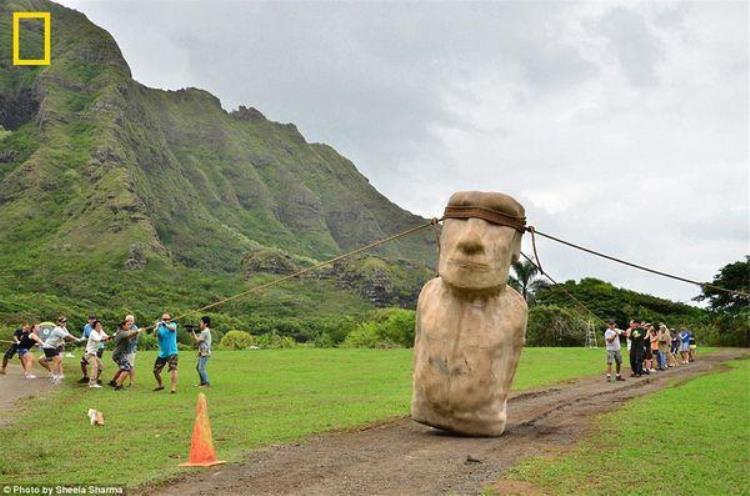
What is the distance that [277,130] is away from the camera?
610 feet

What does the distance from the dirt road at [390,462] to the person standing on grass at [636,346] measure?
1050cm

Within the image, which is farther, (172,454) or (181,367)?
(181,367)

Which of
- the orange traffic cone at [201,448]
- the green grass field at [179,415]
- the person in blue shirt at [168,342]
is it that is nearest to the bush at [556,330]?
the green grass field at [179,415]

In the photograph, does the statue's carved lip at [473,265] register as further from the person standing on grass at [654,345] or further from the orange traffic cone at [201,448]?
the person standing on grass at [654,345]

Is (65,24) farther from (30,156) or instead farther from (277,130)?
(277,130)

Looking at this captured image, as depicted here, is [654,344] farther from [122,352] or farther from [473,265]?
[473,265]

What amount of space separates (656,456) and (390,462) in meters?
3.63

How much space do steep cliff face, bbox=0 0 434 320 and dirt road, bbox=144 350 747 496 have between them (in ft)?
235

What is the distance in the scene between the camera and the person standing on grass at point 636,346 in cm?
2475

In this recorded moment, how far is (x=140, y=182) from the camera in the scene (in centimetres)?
11394

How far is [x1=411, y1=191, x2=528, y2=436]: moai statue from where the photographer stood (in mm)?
11617

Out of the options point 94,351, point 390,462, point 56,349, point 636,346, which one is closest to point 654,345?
point 636,346

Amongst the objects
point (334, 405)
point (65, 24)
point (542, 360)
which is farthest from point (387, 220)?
point (334, 405)

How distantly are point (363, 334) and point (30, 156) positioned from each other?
71291mm
